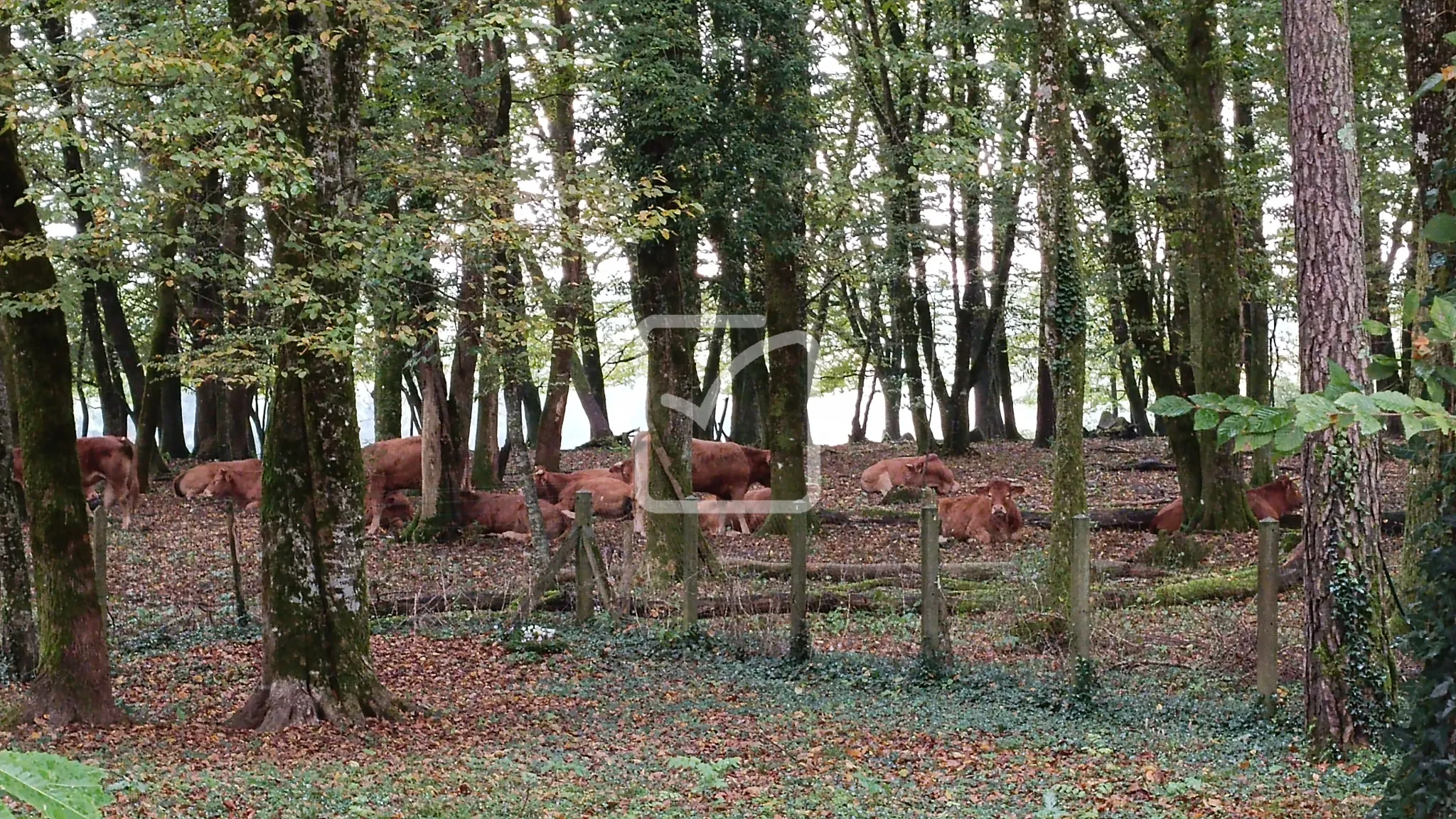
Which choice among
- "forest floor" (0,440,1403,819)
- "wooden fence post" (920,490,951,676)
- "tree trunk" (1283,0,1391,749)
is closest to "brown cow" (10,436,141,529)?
"forest floor" (0,440,1403,819)

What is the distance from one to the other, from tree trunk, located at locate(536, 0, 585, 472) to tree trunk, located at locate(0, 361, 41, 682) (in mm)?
4543

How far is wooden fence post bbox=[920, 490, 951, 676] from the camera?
10539 millimetres

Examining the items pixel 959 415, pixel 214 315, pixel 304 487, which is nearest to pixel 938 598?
pixel 304 487

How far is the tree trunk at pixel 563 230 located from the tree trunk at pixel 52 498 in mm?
3722

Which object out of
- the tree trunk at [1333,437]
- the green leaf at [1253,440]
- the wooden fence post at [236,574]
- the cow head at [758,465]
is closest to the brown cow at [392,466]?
the cow head at [758,465]

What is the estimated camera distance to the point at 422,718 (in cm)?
991

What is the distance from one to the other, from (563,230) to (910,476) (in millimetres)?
14995

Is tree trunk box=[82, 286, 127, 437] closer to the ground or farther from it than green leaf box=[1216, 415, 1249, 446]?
farther from it

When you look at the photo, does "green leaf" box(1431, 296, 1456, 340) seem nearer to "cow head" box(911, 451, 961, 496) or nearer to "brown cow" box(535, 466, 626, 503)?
"brown cow" box(535, 466, 626, 503)

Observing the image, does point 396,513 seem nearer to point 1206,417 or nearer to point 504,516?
point 504,516

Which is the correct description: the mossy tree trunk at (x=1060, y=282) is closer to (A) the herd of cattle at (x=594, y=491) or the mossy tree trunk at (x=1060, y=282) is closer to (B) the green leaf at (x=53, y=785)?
(A) the herd of cattle at (x=594, y=491)

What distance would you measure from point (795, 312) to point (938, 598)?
8133mm

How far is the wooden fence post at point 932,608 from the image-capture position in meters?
10.5

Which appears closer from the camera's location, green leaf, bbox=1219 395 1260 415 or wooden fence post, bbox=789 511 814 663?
green leaf, bbox=1219 395 1260 415
